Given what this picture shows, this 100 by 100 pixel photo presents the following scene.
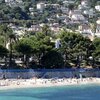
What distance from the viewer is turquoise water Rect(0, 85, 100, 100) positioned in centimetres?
4997

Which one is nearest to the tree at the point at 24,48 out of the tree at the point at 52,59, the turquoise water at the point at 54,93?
the tree at the point at 52,59

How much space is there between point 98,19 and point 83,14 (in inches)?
240

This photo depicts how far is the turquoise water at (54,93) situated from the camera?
49969 millimetres

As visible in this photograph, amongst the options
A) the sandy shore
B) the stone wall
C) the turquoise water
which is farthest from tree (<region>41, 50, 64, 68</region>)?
the turquoise water

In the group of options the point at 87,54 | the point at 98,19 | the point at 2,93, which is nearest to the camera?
the point at 2,93

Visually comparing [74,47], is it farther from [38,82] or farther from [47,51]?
[38,82]

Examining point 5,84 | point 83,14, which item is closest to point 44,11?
point 83,14

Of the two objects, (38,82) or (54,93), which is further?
(38,82)

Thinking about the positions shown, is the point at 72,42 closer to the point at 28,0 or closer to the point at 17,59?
the point at 17,59

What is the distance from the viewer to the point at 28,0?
5182 inches

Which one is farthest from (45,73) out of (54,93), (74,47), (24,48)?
(74,47)

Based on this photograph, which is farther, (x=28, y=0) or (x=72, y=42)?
(x=28, y=0)

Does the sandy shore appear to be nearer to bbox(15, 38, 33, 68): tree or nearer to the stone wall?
the stone wall

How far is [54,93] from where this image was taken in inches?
2055
